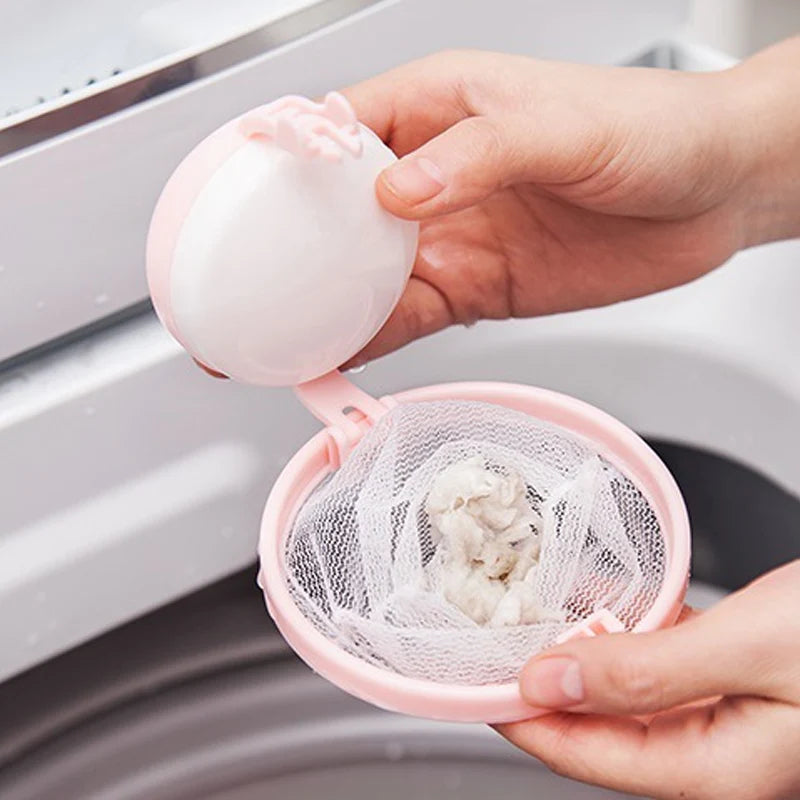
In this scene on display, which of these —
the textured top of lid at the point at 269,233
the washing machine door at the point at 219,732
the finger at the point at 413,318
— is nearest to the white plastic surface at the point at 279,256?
the textured top of lid at the point at 269,233

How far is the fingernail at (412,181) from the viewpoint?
1.63 ft

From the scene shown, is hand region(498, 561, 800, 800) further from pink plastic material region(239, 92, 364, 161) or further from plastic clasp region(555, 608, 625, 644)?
pink plastic material region(239, 92, 364, 161)

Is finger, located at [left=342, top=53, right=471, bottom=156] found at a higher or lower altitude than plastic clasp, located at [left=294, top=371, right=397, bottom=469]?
higher

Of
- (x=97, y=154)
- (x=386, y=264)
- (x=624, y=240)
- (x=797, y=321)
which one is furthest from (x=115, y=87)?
(x=797, y=321)

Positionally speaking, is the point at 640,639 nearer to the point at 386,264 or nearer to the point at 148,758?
the point at 386,264

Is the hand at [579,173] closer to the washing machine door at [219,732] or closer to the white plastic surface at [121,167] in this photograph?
the white plastic surface at [121,167]

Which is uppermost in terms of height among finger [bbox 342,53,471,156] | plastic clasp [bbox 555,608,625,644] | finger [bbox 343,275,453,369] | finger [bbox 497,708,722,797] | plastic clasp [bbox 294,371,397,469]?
finger [bbox 342,53,471,156]

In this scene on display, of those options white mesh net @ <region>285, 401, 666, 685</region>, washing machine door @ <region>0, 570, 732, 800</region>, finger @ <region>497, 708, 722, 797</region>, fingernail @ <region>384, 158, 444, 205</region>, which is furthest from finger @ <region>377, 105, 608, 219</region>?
washing machine door @ <region>0, 570, 732, 800</region>

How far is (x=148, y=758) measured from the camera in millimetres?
764

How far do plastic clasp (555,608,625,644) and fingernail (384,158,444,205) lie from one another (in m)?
0.18

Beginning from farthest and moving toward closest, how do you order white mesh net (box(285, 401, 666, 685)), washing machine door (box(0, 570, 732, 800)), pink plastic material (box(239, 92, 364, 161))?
washing machine door (box(0, 570, 732, 800))
white mesh net (box(285, 401, 666, 685))
pink plastic material (box(239, 92, 364, 161))

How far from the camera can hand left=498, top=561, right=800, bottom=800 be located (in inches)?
19.2

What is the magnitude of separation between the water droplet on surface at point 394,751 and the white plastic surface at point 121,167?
12.8 inches

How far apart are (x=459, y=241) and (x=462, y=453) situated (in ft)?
0.47
